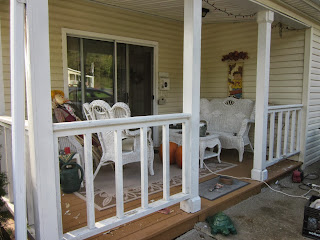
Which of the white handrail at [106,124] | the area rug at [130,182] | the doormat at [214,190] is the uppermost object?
the white handrail at [106,124]

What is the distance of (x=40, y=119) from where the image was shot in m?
1.54

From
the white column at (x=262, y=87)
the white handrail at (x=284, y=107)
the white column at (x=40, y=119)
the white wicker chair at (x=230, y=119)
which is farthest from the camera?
the white wicker chair at (x=230, y=119)

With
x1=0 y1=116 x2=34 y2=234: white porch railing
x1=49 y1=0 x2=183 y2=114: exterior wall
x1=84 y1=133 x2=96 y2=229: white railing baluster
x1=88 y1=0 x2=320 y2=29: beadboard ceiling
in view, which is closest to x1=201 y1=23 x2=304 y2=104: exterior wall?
x1=88 y1=0 x2=320 y2=29: beadboard ceiling

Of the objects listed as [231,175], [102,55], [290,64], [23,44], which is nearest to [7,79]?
[102,55]

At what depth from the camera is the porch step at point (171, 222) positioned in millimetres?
2107

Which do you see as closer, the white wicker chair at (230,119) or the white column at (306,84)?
the white column at (306,84)

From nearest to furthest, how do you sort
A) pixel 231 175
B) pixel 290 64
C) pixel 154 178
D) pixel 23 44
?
pixel 23 44 < pixel 154 178 < pixel 231 175 < pixel 290 64

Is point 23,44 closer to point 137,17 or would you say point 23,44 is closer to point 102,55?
point 102,55

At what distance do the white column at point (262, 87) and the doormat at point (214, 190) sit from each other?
361 millimetres

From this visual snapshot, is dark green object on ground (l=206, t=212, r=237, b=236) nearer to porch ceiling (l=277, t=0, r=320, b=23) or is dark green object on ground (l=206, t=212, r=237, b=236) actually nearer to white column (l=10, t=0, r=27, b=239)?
white column (l=10, t=0, r=27, b=239)

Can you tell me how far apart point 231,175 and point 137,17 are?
3.04 meters

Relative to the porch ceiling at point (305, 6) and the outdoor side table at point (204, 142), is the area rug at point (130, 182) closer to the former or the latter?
the outdoor side table at point (204, 142)

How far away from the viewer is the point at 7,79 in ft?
11.2

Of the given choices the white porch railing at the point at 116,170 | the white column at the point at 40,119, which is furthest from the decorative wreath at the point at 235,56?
the white column at the point at 40,119
